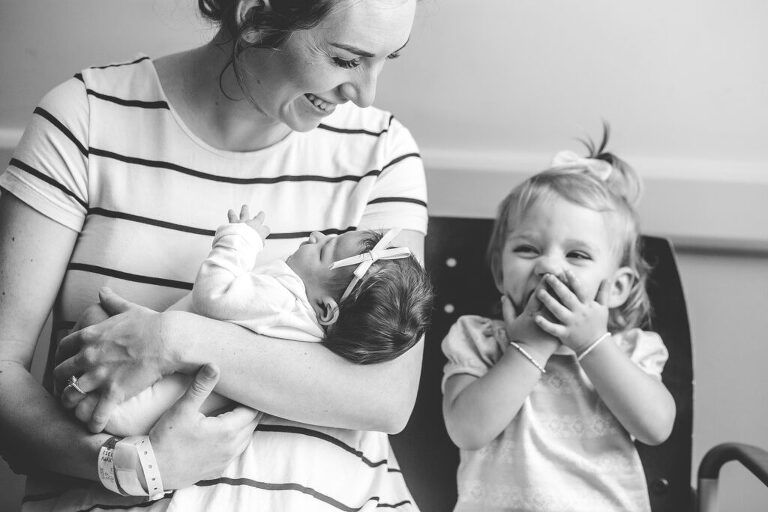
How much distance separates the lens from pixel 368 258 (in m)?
1.36

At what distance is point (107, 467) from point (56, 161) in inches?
21.0

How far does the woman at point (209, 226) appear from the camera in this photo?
1263 mm

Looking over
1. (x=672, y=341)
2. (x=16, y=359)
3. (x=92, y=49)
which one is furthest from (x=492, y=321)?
(x=92, y=49)

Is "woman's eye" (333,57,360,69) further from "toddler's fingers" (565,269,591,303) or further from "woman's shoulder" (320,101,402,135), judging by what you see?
"toddler's fingers" (565,269,591,303)

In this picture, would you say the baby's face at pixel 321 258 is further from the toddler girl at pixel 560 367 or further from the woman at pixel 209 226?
the toddler girl at pixel 560 367

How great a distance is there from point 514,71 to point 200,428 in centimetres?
125

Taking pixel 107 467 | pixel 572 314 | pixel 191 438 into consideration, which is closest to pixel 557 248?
pixel 572 314

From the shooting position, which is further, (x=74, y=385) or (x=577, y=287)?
(x=577, y=287)

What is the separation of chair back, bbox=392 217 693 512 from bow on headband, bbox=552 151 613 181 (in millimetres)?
183

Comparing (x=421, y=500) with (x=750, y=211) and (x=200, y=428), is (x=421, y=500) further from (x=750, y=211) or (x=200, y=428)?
(x=750, y=211)

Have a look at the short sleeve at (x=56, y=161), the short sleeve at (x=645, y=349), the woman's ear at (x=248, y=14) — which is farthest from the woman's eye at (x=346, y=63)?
the short sleeve at (x=645, y=349)

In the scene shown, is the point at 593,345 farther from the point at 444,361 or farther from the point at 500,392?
the point at 444,361

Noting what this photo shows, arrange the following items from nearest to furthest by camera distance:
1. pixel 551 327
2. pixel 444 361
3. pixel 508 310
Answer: pixel 551 327
pixel 508 310
pixel 444 361

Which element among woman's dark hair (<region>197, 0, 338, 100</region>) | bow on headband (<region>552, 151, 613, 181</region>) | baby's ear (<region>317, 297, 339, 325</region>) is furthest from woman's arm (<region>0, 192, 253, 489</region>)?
bow on headband (<region>552, 151, 613, 181</region>)
